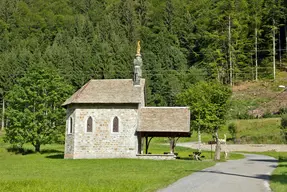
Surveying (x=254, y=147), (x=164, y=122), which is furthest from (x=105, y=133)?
(x=254, y=147)

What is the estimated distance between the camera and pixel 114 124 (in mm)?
36812

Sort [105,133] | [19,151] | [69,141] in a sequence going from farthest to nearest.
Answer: [19,151]
[69,141]
[105,133]

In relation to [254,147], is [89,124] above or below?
above

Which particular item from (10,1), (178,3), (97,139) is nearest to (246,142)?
(97,139)

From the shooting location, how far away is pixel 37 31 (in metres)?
115

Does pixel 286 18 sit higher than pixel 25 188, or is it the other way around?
pixel 286 18

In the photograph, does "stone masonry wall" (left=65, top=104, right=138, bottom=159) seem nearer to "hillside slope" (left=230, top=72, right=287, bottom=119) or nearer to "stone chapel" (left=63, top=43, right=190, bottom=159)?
"stone chapel" (left=63, top=43, right=190, bottom=159)

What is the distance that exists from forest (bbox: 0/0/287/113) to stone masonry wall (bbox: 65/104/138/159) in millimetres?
29063

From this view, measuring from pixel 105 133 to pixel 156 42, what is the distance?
2533 inches

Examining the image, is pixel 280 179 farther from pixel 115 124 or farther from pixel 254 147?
pixel 254 147

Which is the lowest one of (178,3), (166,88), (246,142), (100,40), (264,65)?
(246,142)

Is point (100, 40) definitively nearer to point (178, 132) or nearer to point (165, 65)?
point (165, 65)

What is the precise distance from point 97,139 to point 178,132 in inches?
281

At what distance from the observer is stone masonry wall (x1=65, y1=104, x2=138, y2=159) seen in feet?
119
